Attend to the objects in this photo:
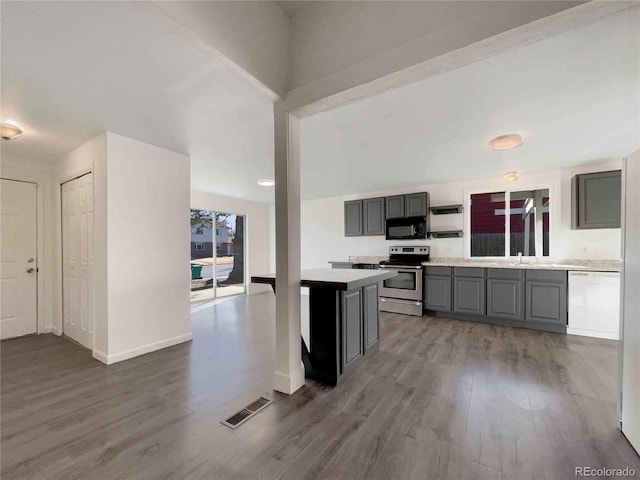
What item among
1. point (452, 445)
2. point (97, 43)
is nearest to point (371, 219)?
point (452, 445)

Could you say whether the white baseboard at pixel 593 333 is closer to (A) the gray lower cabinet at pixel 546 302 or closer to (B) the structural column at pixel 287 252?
(A) the gray lower cabinet at pixel 546 302

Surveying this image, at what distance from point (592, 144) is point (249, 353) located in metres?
4.66

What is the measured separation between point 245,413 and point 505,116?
331cm

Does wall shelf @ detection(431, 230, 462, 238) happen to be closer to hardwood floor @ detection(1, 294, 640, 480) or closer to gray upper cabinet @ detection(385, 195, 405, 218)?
gray upper cabinet @ detection(385, 195, 405, 218)

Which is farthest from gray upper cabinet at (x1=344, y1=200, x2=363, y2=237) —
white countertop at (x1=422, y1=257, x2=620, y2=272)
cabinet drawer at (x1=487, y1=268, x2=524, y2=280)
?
cabinet drawer at (x1=487, y1=268, x2=524, y2=280)

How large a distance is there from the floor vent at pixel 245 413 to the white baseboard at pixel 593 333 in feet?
13.2

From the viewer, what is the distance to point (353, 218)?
Answer: 5906 mm

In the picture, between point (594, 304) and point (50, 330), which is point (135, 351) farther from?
point (594, 304)

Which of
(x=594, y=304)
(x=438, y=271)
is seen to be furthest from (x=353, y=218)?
(x=594, y=304)

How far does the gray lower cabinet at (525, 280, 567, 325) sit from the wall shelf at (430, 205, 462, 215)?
159cm

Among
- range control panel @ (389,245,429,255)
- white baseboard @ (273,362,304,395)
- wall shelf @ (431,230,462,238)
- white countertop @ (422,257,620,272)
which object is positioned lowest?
white baseboard @ (273,362,304,395)

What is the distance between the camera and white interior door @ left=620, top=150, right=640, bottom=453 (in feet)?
5.33

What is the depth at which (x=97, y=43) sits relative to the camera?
5.33 ft

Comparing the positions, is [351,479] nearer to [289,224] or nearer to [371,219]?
[289,224]
